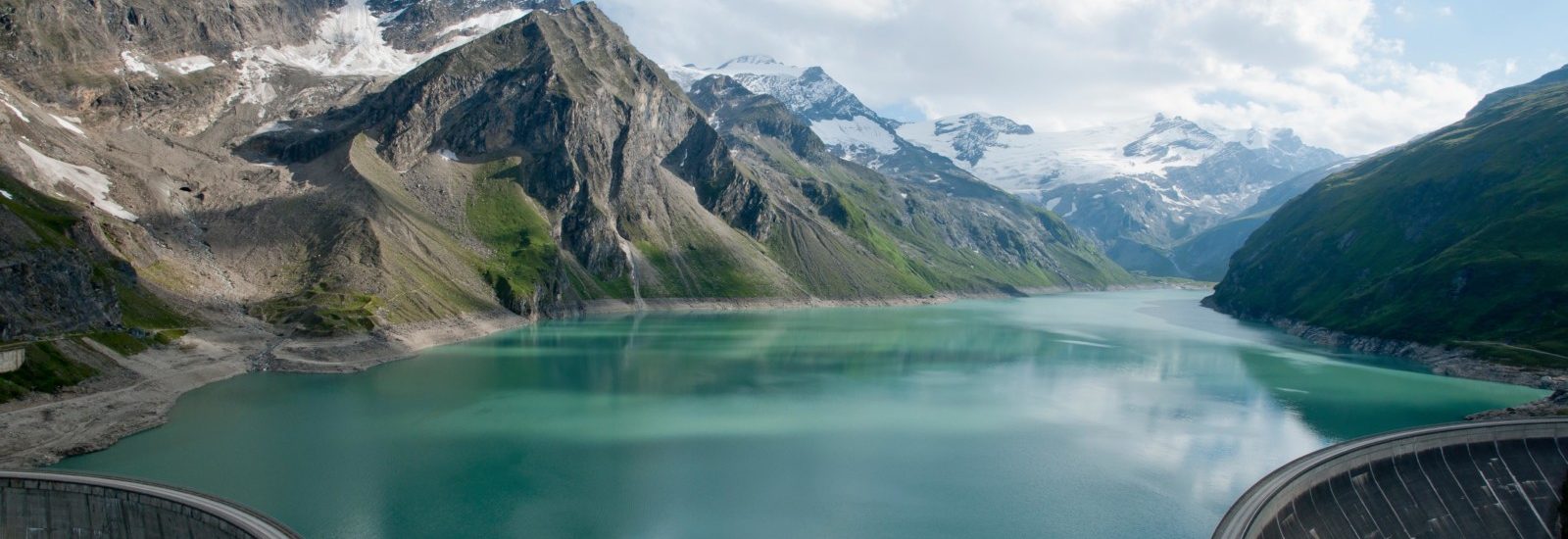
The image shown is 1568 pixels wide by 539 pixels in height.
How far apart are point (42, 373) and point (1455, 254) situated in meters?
180

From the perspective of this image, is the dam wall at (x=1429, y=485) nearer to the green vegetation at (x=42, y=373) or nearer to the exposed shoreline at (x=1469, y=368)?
the exposed shoreline at (x=1469, y=368)

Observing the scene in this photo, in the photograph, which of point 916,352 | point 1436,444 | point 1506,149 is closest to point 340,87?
point 916,352

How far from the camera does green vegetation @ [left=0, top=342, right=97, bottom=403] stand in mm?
56688

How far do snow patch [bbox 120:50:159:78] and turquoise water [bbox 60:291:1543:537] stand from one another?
97763mm

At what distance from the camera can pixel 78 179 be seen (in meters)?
109

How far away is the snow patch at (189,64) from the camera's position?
166 meters

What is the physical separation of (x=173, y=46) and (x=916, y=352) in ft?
538

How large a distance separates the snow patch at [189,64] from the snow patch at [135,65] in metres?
6.04

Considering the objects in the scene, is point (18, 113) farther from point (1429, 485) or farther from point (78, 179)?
point (1429, 485)

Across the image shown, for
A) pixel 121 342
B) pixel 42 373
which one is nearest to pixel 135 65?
pixel 121 342

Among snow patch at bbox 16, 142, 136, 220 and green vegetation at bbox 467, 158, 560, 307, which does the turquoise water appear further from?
snow patch at bbox 16, 142, 136, 220

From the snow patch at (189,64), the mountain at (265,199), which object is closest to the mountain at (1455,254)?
the mountain at (265,199)

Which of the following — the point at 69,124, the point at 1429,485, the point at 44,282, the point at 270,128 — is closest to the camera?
the point at 1429,485

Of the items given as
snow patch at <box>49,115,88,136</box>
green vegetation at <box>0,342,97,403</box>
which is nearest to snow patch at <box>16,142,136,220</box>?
snow patch at <box>49,115,88,136</box>
